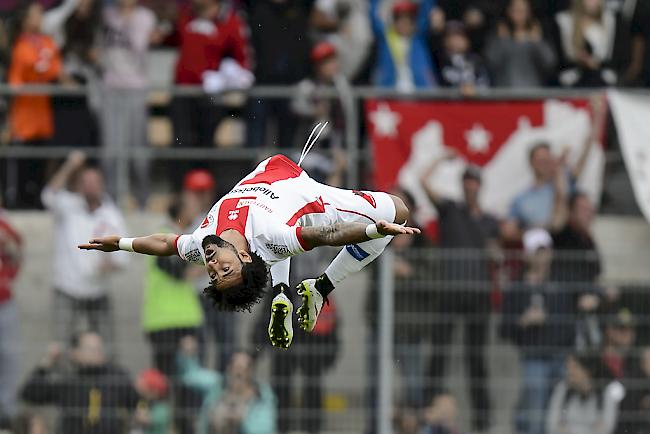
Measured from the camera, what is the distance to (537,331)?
15.9m

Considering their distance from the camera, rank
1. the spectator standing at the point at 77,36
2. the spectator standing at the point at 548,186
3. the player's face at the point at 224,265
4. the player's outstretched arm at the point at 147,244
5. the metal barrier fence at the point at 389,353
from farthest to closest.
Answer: the spectator standing at the point at 77,36, the spectator standing at the point at 548,186, the metal barrier fence at the point at 389,353, the player's outstretched arm at the point at 147,244, the player's face at the point at 224,265

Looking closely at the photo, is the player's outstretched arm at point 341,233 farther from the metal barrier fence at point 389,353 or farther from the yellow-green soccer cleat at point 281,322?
the metal barrier fence at point 389,353

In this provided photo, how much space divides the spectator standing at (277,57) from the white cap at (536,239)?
248 centimetres

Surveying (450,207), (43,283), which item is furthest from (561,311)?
(43,283)

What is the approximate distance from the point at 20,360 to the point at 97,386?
76cm

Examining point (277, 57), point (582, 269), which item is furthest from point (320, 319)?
point (277, 57)

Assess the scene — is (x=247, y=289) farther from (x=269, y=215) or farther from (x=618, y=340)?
(x=618, y=340)

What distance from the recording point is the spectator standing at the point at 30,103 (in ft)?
53.6

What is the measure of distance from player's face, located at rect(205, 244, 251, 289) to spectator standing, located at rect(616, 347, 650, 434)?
19.4 ft

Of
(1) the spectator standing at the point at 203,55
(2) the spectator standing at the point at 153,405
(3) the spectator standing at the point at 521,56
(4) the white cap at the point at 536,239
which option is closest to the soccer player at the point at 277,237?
(2) the spectator standing at the point at 153,405

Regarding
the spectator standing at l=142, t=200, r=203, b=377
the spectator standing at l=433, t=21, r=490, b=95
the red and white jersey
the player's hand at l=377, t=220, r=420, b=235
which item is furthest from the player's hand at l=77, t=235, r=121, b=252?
the spectator standing at l=433, t=21, r=490, b=95

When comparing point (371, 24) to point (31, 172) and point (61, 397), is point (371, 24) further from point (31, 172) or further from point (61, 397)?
point (61, 397)

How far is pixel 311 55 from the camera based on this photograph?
1711cm

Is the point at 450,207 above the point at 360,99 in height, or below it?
below
